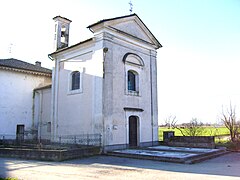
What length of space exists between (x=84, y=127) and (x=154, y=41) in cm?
988

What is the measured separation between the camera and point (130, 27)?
19391mm

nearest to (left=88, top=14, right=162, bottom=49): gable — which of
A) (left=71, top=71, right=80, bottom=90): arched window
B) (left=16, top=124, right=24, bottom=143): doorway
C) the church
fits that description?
the church

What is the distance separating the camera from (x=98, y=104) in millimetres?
16219

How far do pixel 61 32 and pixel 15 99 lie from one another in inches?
290

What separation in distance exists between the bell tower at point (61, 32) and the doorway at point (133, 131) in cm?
920

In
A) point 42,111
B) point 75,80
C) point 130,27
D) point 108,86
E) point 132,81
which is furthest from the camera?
point 42,111

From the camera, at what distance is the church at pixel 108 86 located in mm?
16494

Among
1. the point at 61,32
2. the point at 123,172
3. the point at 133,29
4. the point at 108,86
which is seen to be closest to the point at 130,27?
the point at 133,29

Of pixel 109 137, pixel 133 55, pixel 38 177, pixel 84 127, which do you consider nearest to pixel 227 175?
pixel 38 177

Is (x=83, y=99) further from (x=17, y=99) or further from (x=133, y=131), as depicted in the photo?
(x=17, y=99)

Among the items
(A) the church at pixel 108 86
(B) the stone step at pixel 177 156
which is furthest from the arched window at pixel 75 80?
(B) the stone step at pixel 177 156

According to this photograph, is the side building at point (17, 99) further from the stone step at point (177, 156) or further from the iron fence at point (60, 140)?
the stone step at point (177, 156)

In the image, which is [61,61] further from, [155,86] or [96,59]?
[155,86]

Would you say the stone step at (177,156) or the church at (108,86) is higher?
the church at (108,86)
